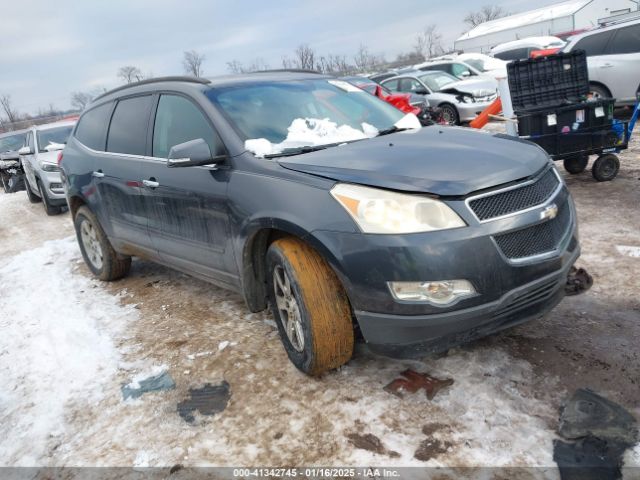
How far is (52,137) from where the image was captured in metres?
10.5

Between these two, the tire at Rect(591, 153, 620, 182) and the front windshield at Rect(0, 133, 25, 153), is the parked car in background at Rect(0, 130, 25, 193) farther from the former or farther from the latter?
the tire at Rect(591, 153, 620, 182)

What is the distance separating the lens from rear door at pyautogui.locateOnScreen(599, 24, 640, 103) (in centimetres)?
1034

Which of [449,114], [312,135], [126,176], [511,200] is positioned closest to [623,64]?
[449,114]

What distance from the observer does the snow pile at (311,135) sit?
314cm

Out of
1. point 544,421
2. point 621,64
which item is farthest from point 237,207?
point 621,64

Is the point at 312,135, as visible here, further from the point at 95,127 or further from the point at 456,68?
the point at 456,68

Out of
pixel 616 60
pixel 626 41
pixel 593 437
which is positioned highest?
pixel 626 41

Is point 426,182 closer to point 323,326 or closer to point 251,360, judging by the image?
point 323,326

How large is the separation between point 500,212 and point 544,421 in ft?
3.27

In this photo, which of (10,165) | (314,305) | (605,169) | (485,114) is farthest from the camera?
(10,165)

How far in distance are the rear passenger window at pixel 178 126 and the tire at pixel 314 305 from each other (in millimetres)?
901

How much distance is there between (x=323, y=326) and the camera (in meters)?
2.74

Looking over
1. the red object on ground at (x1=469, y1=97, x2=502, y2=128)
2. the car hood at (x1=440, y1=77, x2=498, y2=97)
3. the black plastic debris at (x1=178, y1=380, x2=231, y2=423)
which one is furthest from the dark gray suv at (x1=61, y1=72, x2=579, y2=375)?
the car hood at (x1=440, y1=77, x2=498, y2=97)

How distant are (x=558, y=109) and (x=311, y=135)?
4303mm
